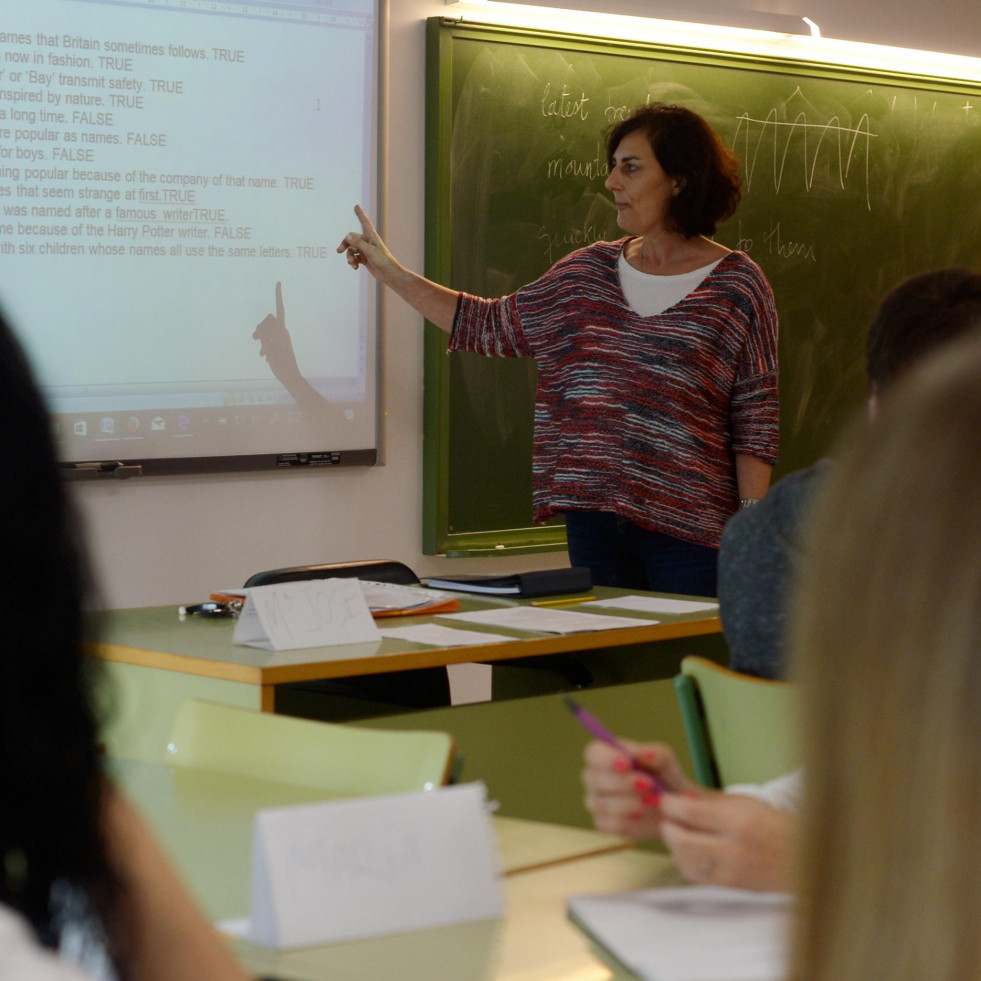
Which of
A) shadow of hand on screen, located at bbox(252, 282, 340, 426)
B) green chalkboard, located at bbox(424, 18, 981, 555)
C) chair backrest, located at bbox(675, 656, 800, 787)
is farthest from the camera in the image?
green chalkboard, located at bbox(424, 18, 981, 555)

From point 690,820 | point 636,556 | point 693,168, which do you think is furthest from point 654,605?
point 690,820

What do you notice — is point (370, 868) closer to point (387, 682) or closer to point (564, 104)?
point (387, 682)

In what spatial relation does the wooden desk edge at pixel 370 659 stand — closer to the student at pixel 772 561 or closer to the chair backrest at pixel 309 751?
the chair backrest at pixel 309 751

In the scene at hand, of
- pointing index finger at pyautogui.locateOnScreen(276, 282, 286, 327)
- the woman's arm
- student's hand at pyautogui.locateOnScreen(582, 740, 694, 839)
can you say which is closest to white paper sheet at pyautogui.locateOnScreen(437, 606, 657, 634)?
the woman's arm

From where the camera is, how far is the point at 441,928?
47.9 inches

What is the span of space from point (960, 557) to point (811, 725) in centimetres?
9

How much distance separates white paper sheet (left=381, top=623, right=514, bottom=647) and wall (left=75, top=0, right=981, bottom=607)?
56.8 inches

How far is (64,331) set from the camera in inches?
145

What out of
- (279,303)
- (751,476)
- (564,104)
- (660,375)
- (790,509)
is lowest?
(751,476)

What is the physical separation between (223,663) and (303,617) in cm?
23

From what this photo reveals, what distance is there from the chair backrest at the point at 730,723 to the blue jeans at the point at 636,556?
5.51 ft

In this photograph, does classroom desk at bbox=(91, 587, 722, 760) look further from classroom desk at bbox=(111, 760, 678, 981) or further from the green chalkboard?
the green chalkboard

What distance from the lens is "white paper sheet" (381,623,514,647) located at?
8.04 feet

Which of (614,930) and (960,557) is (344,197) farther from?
(960,557)
